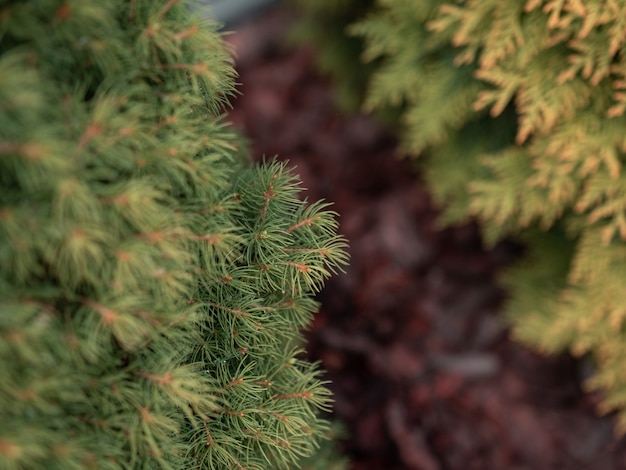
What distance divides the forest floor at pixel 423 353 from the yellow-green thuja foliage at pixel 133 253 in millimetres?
1588

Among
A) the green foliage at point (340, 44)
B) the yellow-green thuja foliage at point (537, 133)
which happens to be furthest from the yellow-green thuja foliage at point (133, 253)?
the green foliage at point (340, 44)

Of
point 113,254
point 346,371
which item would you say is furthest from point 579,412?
point 113,254

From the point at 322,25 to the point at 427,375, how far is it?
79.0 inches

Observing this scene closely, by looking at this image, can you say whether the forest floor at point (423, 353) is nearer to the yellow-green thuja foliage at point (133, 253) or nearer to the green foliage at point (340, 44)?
the green foliage at point (340, 44)

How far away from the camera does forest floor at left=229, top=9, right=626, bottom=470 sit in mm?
2814

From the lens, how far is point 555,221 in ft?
9.35

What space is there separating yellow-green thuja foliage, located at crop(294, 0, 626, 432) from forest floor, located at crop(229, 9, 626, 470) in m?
0.29

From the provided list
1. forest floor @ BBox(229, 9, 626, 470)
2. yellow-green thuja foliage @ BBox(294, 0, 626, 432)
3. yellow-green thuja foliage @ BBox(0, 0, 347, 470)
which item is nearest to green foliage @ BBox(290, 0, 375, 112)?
yellow-green thuja foliage @ BBox(294, 0, 626, 432)

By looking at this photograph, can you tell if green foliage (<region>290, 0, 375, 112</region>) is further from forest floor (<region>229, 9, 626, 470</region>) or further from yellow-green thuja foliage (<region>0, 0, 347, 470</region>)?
yellow-green thuja foliage (<region>0, 0, 347, 470</region>)

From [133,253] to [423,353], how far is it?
7.60 ft

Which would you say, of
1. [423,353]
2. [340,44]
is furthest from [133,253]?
[340,44]

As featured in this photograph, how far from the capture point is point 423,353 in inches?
121

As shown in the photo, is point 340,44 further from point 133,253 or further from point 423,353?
point 133,253

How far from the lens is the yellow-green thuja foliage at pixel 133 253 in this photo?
0.93 m
